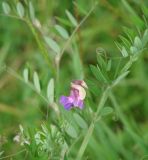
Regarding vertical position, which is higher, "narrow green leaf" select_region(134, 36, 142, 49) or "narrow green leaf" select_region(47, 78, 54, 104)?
"narrow green leaf" select_region(134, 36, 142, 49)

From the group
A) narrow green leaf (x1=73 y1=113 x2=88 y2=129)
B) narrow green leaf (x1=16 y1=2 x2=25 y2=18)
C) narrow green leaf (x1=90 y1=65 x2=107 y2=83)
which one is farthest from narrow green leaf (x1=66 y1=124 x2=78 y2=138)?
narrow green leaf (x1=16 y1=2 x2=25 y2=18)

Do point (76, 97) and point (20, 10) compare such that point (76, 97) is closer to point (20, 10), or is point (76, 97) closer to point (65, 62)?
point (20, 10)

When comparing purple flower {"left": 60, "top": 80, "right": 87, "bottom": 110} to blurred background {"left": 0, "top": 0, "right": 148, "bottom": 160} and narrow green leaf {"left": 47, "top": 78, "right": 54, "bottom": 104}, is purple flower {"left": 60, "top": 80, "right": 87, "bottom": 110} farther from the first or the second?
blurred background {"left": 0, "top": 0, "right": 148, "bottom": 160}

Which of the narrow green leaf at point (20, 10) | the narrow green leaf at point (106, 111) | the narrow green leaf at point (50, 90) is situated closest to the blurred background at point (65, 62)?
the narrow green leaf at point (20, 10)

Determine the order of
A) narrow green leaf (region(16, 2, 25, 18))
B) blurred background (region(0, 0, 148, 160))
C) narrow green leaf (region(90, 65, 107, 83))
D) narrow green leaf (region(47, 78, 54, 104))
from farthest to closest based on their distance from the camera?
blurred background (region(0, 0, 148, 160)) → narrow green leaf (region(16, 2, 25, 18)) → narrow green leaf (region(47, 78, 54, 104)) → narrow green leaf (region(90, 65, 107, 83))

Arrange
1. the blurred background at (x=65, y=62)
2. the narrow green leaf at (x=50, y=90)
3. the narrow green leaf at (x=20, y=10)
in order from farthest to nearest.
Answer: the blurred background at (x=65, y=62) → the narrow green leaf at (x=20, y=10) → the narrow green leaf at (x=50, y=90)

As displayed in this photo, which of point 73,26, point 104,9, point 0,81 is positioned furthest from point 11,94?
point 73,26

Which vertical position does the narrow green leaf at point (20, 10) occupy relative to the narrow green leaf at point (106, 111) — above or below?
above

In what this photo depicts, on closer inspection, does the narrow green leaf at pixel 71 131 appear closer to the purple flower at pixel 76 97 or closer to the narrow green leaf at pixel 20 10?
the purple flower at pixel 76 97

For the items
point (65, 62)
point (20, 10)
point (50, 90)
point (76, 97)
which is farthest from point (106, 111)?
point (65, 62)

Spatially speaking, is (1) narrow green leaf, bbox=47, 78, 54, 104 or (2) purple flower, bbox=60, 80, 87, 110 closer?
(2) purple flower, bbox=60, 80, 87, 110
